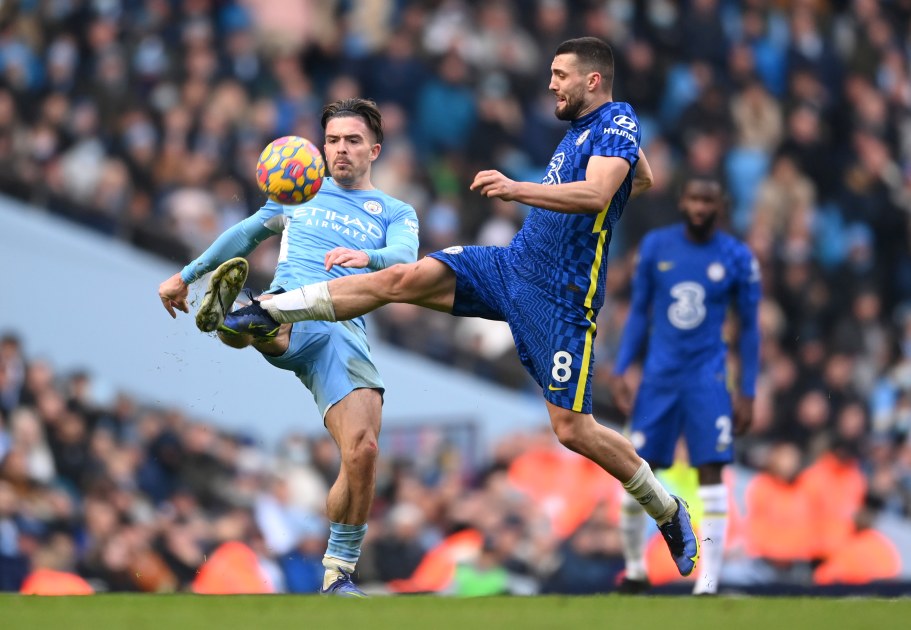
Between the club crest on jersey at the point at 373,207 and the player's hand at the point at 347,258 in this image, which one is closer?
the player's hand at the point at 347,258

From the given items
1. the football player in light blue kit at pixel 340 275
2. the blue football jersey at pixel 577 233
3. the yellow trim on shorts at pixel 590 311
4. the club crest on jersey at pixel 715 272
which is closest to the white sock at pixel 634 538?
the club crest on jersey at pixel 715 272

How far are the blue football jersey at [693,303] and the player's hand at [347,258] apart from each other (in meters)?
2.46

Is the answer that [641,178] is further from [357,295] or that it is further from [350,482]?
[350,482]

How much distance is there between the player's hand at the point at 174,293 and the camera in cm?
758

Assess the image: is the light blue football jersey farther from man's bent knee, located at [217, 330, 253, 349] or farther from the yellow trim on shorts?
the yellow trim on shorts

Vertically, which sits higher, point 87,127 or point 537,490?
point 87,127

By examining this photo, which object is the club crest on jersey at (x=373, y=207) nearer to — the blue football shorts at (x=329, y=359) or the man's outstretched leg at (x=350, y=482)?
the blue football shorts at (x=329, y=359)

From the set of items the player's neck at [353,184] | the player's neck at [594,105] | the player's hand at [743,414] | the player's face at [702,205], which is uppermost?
the player's neck at [594,105]

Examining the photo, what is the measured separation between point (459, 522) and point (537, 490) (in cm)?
Answer: 74

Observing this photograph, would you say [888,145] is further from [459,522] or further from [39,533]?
[39,533]

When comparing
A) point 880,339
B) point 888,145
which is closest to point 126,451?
point 880,339

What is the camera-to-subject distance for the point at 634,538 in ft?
29.4

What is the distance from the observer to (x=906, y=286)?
603 inches

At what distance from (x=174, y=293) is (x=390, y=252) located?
106cm
